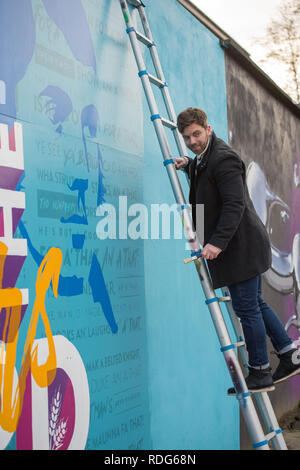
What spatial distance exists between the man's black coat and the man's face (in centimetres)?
4

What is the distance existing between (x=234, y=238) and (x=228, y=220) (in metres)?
0.17

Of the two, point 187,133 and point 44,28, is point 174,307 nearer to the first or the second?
point 187,133

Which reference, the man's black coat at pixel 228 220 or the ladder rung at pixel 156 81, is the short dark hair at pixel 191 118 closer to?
the man's black coat at pixel 228 220

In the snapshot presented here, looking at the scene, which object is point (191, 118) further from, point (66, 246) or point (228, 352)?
point (228, 352)

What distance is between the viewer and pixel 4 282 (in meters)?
2.13

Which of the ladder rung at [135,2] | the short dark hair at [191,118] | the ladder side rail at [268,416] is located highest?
the ladder rung at [135,2]

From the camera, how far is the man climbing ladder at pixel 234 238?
103 inches

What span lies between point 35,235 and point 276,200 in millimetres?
4159

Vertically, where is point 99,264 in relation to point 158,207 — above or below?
below

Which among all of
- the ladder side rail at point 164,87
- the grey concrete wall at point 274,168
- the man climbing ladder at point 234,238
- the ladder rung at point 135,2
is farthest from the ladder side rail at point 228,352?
the grey concrete wall at point 274,168

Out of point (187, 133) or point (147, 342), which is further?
point (147, 342)

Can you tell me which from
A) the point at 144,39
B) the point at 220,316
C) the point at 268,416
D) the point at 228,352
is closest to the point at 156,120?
the point at 144,39

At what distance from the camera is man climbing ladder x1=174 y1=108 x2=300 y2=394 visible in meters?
2.61

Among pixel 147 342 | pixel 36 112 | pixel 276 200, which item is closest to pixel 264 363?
pixel 147 342
